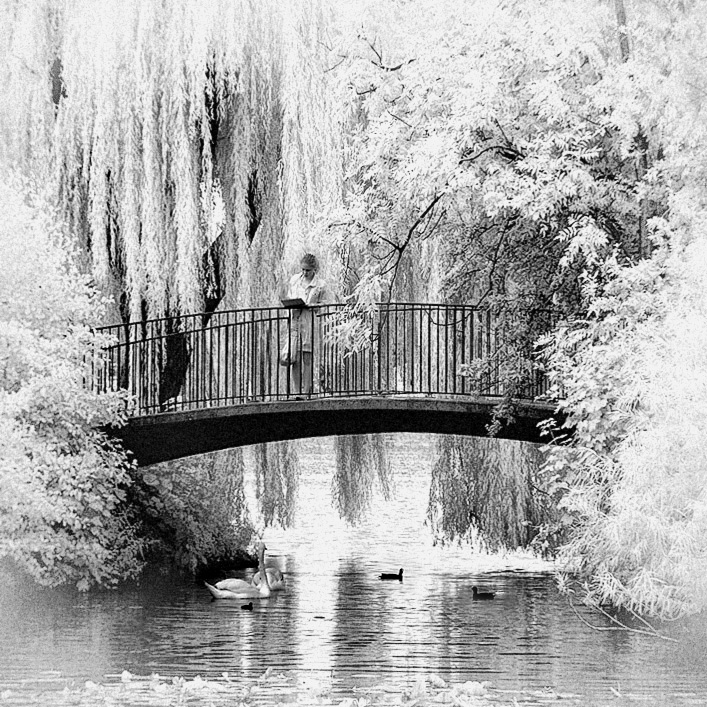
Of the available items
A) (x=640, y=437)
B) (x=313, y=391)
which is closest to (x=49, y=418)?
(x=313, y=391)

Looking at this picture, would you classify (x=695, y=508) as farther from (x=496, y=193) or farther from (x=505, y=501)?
(x=505, y=501)

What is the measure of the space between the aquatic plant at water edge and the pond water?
1.87 feet

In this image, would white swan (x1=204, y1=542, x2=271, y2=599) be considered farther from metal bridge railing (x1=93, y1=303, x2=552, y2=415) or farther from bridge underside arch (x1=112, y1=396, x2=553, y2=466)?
metal bridge railing (x1=93, y1=303, x2=552, y2=415)

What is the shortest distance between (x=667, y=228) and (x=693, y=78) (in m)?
1.52

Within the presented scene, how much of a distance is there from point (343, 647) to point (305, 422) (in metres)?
4.44

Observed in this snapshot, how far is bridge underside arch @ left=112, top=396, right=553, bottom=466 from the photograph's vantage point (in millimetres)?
17359

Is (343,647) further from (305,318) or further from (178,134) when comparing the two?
(178,134)

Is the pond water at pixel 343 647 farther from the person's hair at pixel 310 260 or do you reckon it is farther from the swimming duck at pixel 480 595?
the person's hair at pixel 310 260

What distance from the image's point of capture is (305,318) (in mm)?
17625

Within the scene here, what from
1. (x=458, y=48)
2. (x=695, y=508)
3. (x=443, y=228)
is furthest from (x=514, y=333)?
(x=695, y=508)

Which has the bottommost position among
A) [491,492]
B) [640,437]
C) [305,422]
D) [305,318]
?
[491,492]

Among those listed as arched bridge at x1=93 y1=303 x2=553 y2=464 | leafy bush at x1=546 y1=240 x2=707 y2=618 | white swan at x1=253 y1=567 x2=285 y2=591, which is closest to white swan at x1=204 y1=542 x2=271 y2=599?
white swan at x1=253 y1=567 x2=285 y2=591

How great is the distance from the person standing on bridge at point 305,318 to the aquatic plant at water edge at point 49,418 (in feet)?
6.39

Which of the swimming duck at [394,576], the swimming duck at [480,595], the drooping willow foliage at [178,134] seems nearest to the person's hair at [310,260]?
the drooping willow foliage at [178,134]
